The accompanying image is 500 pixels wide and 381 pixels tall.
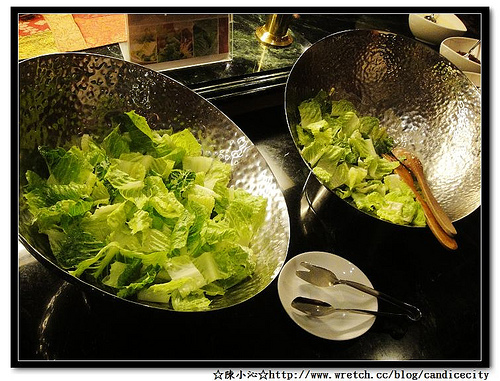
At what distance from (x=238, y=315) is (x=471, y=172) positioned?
1202 millimetres

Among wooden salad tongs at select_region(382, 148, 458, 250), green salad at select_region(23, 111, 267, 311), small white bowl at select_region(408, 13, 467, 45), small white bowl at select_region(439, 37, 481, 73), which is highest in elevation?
small white bowl at select_region(408, 13, 467, 45)

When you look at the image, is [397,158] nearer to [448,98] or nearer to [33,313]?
[448,98]

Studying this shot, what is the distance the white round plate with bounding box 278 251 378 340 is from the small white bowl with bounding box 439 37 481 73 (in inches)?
59.2

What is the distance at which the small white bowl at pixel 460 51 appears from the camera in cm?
246

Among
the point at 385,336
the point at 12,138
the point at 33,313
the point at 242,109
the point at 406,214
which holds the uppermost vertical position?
the point at 12,138

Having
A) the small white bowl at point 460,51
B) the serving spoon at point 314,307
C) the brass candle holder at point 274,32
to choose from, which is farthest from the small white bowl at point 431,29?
the serving spoon at point 314,307

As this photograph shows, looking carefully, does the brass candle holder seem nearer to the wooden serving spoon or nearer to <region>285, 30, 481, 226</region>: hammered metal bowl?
<region>285, 30, 481, 226</region>: hammered metal bowl

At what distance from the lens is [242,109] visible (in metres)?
2.08

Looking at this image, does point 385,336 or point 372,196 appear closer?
point 385,336

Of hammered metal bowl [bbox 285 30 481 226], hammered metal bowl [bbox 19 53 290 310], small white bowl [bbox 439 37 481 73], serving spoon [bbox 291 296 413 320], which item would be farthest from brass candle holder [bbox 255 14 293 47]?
serving spoon [bbox 291 296 413 320]

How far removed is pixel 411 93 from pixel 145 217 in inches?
59.4

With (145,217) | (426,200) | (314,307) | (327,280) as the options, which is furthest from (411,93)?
(145,217)

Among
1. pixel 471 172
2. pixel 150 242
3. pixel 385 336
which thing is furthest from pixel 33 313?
pixel 471 172

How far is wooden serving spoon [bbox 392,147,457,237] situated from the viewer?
1607 millimetres
